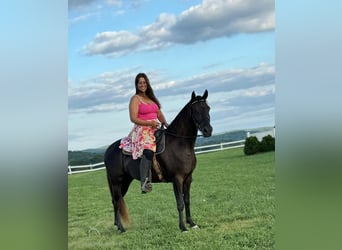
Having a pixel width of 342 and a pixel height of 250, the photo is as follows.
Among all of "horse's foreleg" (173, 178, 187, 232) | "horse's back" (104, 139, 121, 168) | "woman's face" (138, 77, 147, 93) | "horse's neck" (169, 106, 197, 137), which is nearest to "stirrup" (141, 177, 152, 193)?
"horse's foreleg" (173, 178, 187, 232)

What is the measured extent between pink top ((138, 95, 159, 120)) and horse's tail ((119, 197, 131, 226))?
0.86m

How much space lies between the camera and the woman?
4.94m

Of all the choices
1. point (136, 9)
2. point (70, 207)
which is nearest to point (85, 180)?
point (70, 207)

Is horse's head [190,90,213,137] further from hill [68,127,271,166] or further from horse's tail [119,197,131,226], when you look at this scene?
horse's tail [119,197,131,226]

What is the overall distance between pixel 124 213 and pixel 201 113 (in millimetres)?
1285

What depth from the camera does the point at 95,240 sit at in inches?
207

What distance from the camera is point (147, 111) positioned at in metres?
5.02

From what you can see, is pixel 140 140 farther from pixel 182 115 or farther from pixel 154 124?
pixel 182 115

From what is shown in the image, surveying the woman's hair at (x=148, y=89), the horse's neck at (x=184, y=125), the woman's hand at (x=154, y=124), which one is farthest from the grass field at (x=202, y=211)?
Result: the woman's hair at (x=148, y=89)

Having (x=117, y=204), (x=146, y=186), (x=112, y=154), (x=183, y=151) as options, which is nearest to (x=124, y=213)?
(x=117, y=204)

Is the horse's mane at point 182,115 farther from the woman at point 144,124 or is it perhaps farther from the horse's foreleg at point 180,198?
the horse's foreleg at point 180,198
